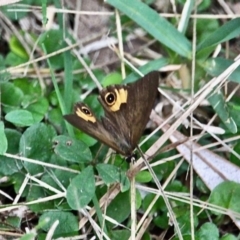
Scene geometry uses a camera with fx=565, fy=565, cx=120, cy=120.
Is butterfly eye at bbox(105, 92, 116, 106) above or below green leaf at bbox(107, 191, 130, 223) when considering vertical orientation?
above

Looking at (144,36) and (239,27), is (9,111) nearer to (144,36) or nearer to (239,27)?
(144,36)

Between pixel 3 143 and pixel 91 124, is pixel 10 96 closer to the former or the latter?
pixel 3 143

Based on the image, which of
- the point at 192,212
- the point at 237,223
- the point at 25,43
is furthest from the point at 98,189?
the point at 25,43

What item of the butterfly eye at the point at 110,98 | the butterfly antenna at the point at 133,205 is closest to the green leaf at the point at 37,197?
the butterfly antenna at the point at 133,205

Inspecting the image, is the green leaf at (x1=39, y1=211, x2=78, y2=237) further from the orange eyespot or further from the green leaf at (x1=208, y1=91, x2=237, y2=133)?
the green leaf at (x1=208, y1=91, x2=237, y2=133)

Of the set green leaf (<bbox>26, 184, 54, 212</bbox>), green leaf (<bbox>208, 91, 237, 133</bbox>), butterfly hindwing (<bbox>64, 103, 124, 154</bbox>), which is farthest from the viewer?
green leaf (<bbox>208, 91, 237, 133</bbox>)

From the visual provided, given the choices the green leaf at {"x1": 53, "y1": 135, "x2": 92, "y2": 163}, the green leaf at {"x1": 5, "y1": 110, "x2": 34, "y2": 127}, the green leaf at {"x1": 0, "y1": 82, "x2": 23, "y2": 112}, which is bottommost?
the green leaf at {"x1": 53, "y1": 135, "x2": 92, "y2": 163}

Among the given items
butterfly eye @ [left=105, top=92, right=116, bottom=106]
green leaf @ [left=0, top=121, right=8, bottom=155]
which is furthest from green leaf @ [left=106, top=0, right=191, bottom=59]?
green leaf @ [left=0, top=121, right=8, bottom=155]
